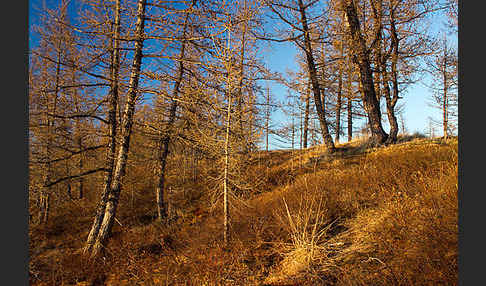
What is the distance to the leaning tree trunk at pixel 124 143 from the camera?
5.88m

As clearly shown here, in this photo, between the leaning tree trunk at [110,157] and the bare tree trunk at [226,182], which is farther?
the leaning tree trunk at [110,157]

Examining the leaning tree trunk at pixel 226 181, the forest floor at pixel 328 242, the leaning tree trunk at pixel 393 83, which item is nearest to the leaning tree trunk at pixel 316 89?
the leaning tree trunk at pixel 393 83

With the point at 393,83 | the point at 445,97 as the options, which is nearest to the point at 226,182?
the point at 393,83

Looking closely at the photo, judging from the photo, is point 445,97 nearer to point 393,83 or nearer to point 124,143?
point 393,83

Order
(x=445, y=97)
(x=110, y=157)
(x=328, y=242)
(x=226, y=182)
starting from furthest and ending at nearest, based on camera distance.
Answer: (x=445, y=97), (x=110, y=157), (x=226, y=182), (x=328, y=242)

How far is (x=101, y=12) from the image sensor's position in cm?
792

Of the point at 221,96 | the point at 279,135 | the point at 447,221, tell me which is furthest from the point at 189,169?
the point at 447,221

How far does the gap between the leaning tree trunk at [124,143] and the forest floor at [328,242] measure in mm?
633

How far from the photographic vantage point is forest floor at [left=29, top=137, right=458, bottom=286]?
3.11m

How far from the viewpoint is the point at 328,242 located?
4289mm

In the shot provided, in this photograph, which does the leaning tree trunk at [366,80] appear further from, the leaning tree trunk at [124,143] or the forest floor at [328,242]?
the leaning tree trunk at [124,143]

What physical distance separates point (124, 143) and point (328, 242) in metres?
5.90

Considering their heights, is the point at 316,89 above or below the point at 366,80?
below

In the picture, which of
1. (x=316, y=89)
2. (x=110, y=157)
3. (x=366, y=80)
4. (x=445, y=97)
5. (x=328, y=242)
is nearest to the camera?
(x=328, y=242)
